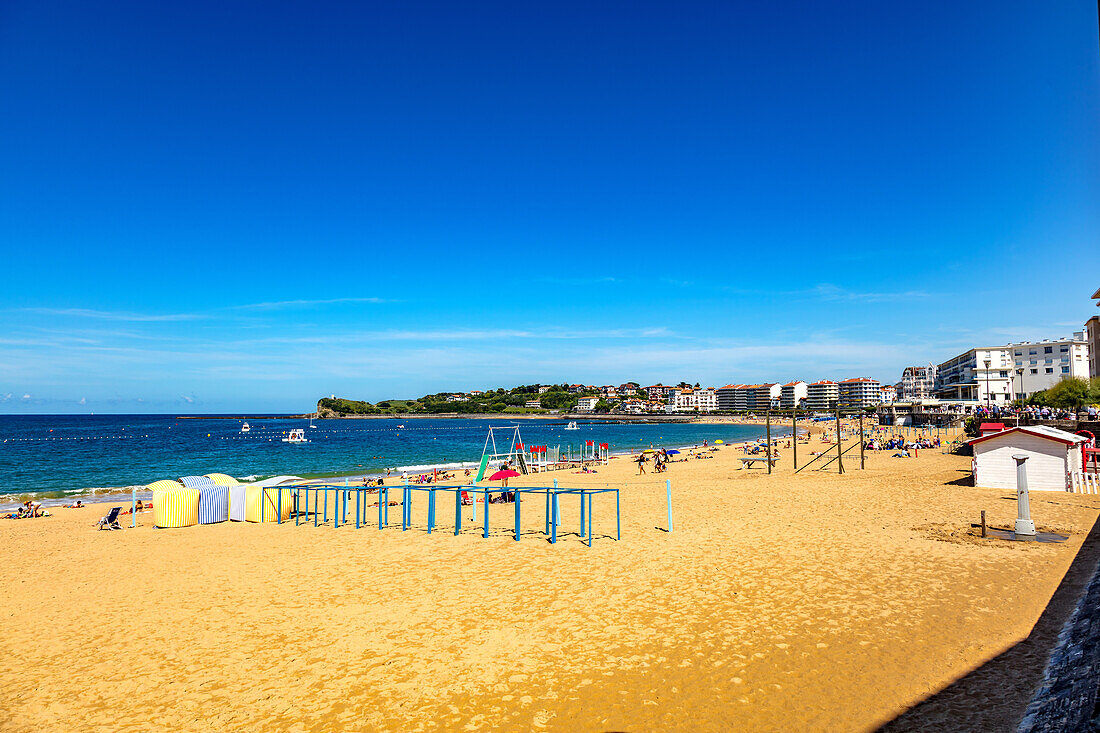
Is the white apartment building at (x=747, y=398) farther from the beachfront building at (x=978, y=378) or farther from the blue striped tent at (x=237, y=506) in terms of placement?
the blue striped tent at (x=237, y=506)

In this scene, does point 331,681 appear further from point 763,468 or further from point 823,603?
point 763,468

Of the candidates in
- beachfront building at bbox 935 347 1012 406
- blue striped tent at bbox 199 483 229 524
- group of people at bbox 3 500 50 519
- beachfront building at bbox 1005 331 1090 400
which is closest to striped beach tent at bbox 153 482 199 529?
blue striped tent at bbox 199 483 229 524

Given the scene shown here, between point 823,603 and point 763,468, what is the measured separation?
2636cm

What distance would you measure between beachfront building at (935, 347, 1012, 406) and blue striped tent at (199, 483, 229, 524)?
3339 inches

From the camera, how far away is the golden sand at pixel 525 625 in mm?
6367

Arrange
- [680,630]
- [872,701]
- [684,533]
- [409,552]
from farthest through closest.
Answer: [684,533] < [409,552] < [680,630] < [872,701]

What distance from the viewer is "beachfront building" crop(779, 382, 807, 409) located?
18682 cm

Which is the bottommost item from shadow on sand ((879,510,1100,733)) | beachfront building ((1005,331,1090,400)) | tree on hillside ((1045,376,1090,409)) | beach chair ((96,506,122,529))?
beach chair ((96,506,122,529))

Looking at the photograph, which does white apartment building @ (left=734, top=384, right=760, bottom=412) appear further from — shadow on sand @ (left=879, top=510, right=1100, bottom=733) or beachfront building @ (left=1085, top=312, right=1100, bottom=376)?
shadow on sand @ (left=879, top=510, right=1100, bottom=733)

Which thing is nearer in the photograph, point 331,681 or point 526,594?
point 331,681

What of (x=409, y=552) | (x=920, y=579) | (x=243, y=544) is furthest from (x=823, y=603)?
(x=243, y=544)

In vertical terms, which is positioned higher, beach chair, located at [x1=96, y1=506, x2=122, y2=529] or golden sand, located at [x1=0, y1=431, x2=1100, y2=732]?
golden sand, located at [x1=0, y1=431, x2=1100, y2=732]

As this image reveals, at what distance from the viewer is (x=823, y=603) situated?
366 inches

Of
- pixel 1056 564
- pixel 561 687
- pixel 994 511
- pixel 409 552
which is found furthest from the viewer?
pixel 994 511
